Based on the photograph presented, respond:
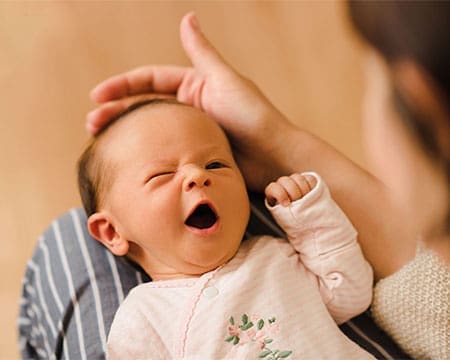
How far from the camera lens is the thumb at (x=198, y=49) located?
46.7 inches

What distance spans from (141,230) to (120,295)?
17 cm

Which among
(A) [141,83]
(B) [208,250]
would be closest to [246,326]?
(B) [208,250]

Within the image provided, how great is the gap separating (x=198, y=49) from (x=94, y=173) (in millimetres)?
340

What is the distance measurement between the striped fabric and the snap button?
0.18m

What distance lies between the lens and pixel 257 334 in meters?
0.90

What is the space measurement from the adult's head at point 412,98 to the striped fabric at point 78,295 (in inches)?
20.9

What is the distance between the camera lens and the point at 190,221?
3.20 feet

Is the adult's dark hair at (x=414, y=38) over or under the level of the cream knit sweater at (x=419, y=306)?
over

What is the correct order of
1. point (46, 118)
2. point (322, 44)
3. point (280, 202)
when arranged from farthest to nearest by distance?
point (322, 44)
point (46, 118)
point (280, 202)

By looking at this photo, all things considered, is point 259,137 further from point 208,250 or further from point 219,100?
point 208,250

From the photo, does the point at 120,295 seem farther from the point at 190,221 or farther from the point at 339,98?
the point at 339,98

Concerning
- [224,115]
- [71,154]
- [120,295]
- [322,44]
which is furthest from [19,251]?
[322,44]

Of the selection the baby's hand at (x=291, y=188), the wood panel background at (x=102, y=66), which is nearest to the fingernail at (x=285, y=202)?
the baby's hand at (x=291, y=188)

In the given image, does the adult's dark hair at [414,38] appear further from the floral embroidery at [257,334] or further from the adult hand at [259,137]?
the adult hand at [259,137]
